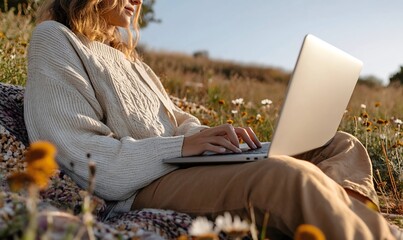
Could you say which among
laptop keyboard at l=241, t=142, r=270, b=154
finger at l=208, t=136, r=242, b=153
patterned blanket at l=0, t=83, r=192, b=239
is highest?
finger at l=208, t=136, r=242, b=153

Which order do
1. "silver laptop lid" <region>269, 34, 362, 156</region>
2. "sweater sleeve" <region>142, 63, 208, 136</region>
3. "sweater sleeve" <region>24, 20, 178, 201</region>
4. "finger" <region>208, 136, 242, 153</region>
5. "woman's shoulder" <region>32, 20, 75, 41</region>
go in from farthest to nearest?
1. "sweater sleeve" <region>142, 63, 208, 136</region>
2. "woman's shoulder" <region>32, 20, 75, 41</region>
3. "sweater sleeve" <region>24, 20, 178, 201</region>
4. "finger" <region>208, 136, 242, 153</region>
5. "silver laptop lid" <region>269, 34, 362, 156</region>

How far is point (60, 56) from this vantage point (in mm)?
2719

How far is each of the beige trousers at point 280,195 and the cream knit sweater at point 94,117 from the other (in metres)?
0.11

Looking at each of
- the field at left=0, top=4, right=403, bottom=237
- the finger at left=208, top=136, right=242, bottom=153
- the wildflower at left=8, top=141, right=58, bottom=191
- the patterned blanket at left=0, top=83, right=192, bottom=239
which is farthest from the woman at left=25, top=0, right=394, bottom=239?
the wildflower at left=8, top=141, right=58, bottom=191

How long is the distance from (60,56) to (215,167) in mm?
800

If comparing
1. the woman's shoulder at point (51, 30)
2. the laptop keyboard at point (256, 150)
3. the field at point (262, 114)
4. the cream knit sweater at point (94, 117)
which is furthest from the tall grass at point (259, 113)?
the woman's shoulder at point (51, 30)

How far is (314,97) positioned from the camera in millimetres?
2377

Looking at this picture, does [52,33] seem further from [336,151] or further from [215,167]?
[336,151]

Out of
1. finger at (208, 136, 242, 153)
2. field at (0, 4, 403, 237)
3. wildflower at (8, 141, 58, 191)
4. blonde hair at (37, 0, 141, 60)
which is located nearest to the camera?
wildflower at (8, 141, 58, 191)

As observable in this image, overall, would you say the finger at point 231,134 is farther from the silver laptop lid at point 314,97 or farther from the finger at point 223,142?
the silver laptop lid at point 314,97

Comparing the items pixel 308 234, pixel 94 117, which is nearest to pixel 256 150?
pixel 94 117

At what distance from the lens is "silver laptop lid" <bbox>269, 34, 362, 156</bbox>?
2.20 m

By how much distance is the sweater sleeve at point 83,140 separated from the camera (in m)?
2.56

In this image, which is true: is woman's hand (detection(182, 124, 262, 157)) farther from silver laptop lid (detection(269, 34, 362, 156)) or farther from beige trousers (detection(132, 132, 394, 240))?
silver laptop lid (detection(269, 34, 362, 156))
